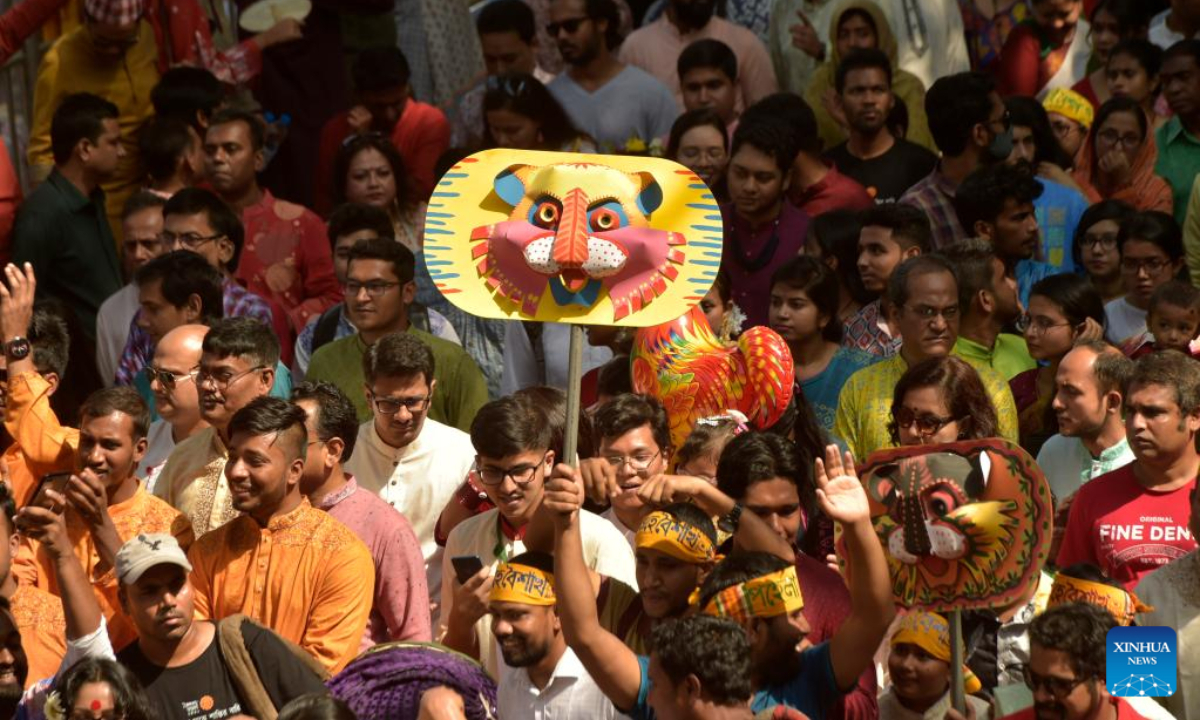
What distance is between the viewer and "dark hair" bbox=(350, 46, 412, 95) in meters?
11.4

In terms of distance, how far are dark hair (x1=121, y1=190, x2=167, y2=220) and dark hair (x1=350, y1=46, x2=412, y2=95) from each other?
1.38 meters

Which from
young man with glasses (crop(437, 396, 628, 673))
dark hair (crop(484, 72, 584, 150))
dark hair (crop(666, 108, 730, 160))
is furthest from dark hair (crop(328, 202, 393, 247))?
young man with glasses (crop(437, 396, 628, 673))

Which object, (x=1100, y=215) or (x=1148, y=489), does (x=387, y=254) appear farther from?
(x=1148, y=489)

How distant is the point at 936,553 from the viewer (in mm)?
6195

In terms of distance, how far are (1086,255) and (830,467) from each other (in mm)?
4393

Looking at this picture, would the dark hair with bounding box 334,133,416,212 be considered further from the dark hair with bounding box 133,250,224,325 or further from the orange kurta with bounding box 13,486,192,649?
the orange kurta with bounding box 13,486,192,649

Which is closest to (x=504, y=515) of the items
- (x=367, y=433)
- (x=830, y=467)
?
(x=367, y=433)

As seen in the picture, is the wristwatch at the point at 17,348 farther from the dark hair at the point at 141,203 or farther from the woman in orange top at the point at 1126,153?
the woman in orange top at the point at 1126,153

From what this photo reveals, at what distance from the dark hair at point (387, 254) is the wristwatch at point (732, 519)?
2.72m

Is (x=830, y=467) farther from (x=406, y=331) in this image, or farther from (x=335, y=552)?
(x=406, y=331)

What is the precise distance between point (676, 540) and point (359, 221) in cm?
393

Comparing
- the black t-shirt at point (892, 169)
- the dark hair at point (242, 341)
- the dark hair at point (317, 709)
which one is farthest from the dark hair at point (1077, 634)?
the black t-shirt at point (892, 169)

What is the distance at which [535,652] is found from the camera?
6434mm

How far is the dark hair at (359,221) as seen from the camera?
10.0m
